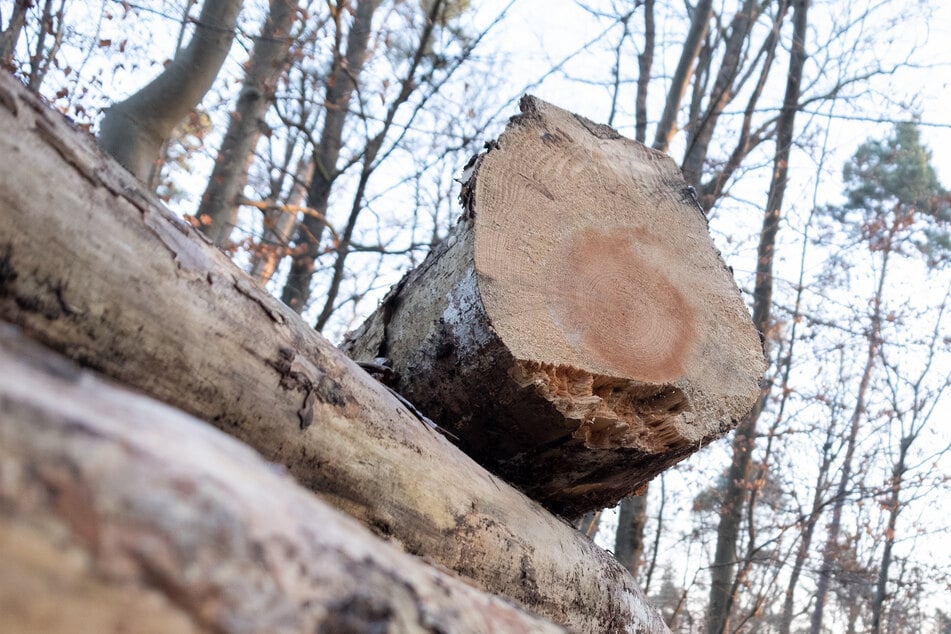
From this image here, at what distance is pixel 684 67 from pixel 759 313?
2.55m

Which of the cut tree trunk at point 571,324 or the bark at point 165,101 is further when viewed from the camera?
the bark at point 165,101

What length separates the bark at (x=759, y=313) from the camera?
649 cm

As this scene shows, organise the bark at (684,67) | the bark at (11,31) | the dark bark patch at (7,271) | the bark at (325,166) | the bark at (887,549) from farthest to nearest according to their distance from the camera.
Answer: the bark at (887,549) → the bark at (684,67) → the bark at (325,166) → the bark at (11,31) → the dark bark patch at (7,271)

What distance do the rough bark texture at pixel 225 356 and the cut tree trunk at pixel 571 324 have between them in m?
0.21

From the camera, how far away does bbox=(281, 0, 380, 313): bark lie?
622 centimetres

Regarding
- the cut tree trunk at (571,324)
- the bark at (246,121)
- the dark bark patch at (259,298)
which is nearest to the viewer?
the dark bark patch at (259,298)

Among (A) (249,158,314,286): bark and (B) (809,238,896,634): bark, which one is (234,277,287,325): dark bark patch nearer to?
(A) (249,158,314,286): bark

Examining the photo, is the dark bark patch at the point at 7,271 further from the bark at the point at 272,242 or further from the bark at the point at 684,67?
the bark at the point at 684,67

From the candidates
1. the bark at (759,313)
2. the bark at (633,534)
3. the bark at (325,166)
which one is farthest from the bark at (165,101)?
the bark at (759,313)

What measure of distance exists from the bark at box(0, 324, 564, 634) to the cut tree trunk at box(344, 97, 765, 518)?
0.91 metres

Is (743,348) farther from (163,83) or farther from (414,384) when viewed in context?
(163,83)

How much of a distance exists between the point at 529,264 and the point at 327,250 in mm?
4540

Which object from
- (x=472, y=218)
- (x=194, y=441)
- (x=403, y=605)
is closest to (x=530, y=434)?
(x=472, y=218)

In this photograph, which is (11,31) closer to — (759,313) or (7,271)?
(7,271)
